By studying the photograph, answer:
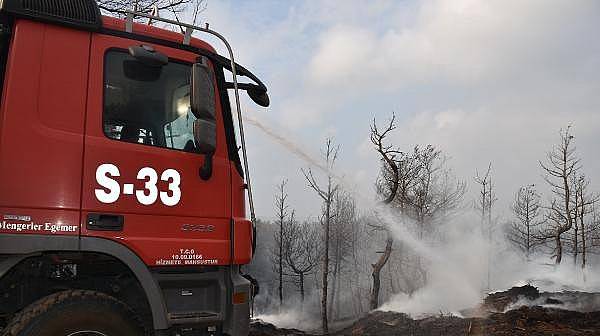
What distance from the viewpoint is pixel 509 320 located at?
40.4ft

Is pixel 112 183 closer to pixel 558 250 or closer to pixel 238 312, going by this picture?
pixel 238 312

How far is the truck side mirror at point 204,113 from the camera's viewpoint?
385 centimetres

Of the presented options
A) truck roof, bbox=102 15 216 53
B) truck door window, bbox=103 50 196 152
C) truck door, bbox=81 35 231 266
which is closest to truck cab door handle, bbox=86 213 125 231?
truck door, bbox=81 35 231 266

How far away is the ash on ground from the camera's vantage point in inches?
447

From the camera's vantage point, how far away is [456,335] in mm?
11930

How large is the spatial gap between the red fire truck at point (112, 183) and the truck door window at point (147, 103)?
0.01 metres

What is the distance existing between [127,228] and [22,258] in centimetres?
73

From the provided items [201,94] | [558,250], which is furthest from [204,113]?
[558,250]

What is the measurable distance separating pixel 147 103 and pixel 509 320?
11.5 m

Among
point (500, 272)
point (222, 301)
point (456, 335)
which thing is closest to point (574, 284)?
point (500, 272)

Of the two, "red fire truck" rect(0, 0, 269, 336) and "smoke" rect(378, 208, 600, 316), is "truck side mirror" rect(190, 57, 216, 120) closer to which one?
"red fire truck" rect(0, 0, 269, 336)

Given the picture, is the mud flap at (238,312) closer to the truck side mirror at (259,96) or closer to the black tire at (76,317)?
the black tire at (76,317)

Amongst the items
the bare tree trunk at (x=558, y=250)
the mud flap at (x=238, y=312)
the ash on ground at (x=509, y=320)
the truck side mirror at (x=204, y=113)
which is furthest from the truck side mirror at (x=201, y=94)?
the bare tree trunk at (x=558, y=250)

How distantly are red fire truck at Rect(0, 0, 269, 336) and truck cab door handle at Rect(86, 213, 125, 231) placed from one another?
0.04ft
